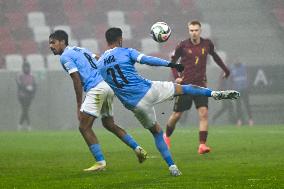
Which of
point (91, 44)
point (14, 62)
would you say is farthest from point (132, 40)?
point (14, 62)

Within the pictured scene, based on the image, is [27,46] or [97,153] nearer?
[97,153]

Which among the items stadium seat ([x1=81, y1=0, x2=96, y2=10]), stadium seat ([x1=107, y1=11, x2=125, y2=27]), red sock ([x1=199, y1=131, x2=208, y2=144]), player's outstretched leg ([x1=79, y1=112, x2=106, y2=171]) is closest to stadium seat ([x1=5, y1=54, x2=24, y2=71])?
stadium seat ([x1=81, y1=0, x2=96, y2=10])

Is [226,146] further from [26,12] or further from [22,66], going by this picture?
[26,12]

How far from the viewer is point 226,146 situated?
53.8 feet

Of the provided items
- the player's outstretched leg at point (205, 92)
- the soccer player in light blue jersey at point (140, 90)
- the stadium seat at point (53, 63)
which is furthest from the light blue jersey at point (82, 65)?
the stadium seat at point (53, 63)

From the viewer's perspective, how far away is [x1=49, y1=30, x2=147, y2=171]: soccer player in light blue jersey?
11.8 meters

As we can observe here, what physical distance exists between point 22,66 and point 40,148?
458 inches

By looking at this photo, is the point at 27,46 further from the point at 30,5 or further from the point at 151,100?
the point at 151,100

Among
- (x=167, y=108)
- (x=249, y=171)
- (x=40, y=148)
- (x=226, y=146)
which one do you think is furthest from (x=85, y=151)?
(x=167, y=108)

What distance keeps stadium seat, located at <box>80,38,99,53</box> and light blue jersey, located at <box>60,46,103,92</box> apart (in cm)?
1774

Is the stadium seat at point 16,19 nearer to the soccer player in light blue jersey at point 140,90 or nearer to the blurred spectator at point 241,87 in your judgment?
the blurred spectator at point 241,87

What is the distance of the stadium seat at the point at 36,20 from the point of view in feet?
101

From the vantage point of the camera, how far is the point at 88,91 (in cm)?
1200

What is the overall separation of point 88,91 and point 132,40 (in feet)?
59.6
